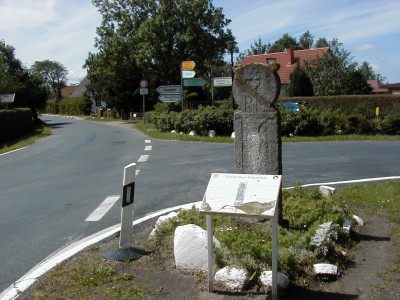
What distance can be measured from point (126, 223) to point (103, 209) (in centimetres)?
273

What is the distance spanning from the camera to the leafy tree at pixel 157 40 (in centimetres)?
4069

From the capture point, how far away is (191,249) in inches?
197

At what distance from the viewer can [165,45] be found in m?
40.4

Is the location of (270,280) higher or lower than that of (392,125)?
lower

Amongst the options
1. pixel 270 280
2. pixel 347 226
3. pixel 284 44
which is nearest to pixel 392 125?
pixel 347 226

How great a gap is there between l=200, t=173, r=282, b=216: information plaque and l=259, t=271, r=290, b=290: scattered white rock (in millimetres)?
702

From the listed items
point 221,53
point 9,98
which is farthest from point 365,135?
point 9,98

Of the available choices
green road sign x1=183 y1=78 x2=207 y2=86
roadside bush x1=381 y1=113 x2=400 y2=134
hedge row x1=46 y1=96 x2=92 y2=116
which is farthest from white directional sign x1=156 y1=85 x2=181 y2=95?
hedge row x1=46 y1=96 x2=92 y2=116

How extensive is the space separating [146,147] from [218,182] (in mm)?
15042

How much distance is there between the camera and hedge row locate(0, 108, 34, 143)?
96.9ft

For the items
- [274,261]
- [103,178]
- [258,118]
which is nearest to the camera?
[274,261]

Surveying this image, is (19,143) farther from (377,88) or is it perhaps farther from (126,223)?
(377,88)

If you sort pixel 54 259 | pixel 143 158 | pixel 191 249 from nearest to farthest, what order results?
pixel 191 249 → pixel 54 259 → pixel 143 158

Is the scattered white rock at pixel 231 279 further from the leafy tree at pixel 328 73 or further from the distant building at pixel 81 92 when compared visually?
the distant building at pixel 81 92
